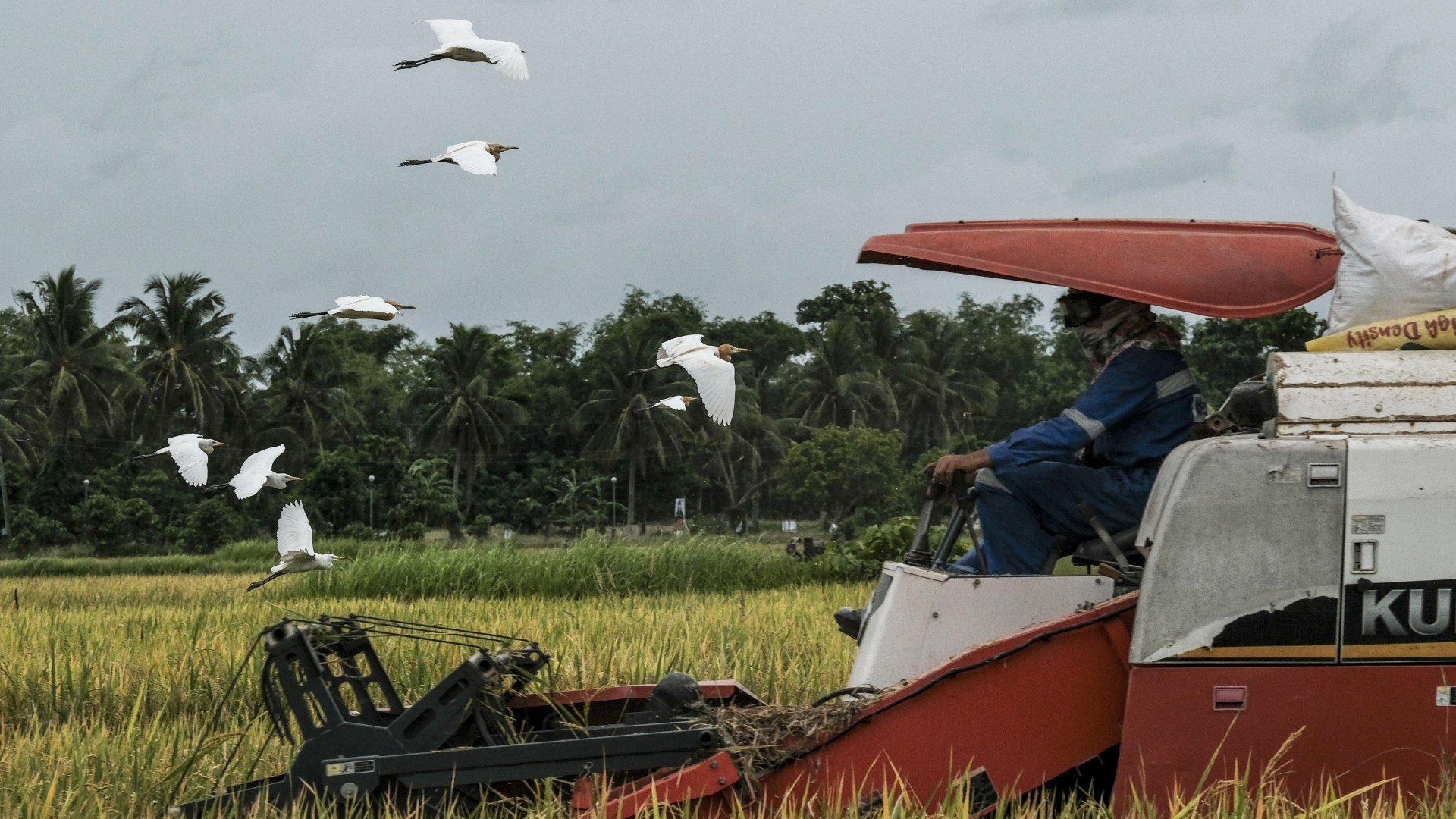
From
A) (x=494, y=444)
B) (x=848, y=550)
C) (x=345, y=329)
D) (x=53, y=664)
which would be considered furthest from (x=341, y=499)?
(x=53, y=664)

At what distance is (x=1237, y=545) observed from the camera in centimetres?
355

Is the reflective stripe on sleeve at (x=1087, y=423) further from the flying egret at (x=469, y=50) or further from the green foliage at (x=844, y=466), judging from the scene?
the green foliage at (x=844, y=466)

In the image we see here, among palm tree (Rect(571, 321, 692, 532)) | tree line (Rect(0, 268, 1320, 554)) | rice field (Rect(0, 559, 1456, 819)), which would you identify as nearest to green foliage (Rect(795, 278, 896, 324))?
tree line (Rect(0, 268, 1320, 554))

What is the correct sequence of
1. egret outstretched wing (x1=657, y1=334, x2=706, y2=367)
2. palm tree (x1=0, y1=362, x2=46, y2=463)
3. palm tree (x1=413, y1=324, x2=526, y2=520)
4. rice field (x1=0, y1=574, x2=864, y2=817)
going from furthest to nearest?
1. palm tree (x1=413, y1=324, x2=526, y2=520)
2. palm tree (x1=0, y1=362, x2=46, y2=463)
3. egret outstretched wing (x1=657, y1=334, x2=706, y2=367)
4. rice field (x1=0, y1=574, x2=864, y2=817)

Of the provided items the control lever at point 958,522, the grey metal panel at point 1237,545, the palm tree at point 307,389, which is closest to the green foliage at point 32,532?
the palm tree at point 307,389

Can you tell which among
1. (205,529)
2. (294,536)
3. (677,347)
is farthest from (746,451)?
(677,347)

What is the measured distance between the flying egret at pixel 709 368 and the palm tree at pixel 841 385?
60539 mm

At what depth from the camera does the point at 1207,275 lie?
3965 mm

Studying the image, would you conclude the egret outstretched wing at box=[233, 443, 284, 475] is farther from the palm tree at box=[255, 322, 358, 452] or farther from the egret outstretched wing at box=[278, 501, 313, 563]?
the palm tree at box=[255, 322, 358, 452]

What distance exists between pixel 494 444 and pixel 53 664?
60.4 metres

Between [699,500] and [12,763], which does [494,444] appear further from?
[12,763]

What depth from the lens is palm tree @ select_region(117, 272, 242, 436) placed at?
5703 cm

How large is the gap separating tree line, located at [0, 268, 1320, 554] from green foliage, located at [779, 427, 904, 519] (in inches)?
4.8

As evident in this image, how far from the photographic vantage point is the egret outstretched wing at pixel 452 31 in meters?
6.57
